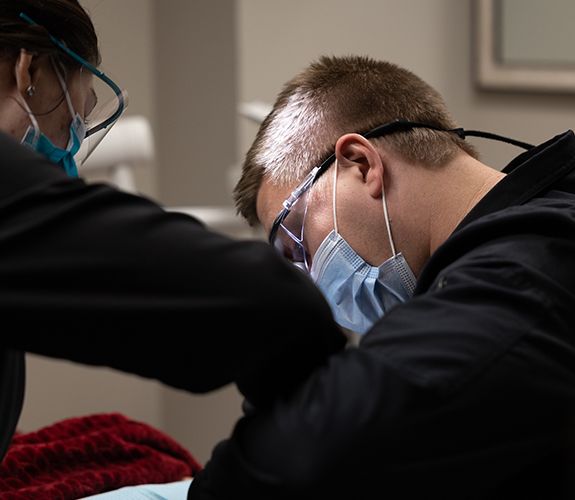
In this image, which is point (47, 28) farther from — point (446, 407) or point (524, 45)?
point (524, 45)

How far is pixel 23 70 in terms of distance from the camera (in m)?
1.15

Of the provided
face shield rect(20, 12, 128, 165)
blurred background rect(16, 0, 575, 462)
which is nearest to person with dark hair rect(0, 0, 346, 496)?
face shield rect(20, 12, 128, 165)

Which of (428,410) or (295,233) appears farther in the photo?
(295,233)

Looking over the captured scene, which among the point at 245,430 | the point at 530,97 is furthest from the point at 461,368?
the point at 530,97

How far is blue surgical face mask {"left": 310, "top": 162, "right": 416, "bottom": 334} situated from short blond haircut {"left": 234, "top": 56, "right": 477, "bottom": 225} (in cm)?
9

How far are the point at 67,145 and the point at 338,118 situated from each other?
1.33 feet

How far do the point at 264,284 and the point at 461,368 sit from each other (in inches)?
8.2

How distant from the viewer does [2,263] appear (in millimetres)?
851

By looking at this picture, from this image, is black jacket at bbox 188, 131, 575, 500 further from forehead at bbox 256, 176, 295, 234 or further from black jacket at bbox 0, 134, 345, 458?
forehead at bbox 256, 176, 295, 234

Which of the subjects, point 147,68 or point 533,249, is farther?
point 147,68

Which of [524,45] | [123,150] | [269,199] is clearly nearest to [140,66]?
[123,150]

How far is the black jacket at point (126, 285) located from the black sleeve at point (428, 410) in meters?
0.08

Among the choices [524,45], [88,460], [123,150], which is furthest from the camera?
[524,45]

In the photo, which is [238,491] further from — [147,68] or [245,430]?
[147,68]
